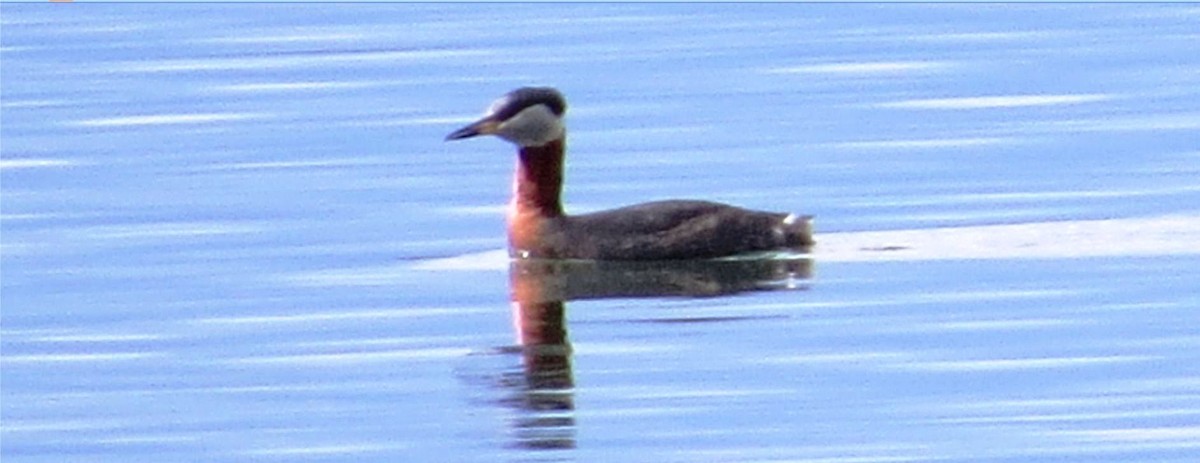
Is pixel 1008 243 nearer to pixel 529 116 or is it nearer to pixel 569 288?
pixel 569 288

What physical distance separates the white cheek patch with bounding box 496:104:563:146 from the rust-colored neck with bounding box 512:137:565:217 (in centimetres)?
3

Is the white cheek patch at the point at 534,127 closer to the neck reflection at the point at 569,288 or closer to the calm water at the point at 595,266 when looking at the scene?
the calm water at the point at 595,266

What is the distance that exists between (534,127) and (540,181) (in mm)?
308

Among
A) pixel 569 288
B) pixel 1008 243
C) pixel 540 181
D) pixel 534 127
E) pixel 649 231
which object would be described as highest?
pixel 534 127

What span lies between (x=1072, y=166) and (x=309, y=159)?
453 cm

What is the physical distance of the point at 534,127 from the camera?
76.9ft

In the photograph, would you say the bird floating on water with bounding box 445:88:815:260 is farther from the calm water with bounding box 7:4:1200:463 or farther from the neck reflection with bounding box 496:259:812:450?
the calm water with bounding box 7:4:1200:463

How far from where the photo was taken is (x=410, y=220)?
2456 centimetres

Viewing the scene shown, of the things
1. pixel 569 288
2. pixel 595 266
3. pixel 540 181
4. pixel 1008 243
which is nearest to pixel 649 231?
pixel 595 266

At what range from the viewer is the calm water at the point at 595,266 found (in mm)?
16812

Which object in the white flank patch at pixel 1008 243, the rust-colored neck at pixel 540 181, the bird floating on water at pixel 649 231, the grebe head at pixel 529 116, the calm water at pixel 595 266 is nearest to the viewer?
the calm water at pixel 595 266

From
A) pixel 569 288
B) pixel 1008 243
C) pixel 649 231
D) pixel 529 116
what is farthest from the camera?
pixel 529 116

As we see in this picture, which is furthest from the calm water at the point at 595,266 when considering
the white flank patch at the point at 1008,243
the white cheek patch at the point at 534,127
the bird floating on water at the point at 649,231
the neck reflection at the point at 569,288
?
the white cheek patch at the point at 534,127

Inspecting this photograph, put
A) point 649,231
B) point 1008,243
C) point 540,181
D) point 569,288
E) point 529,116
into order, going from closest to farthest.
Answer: point 569,288 < point 1008,243 < point 649,231 < point 540,181 < point 529,116
